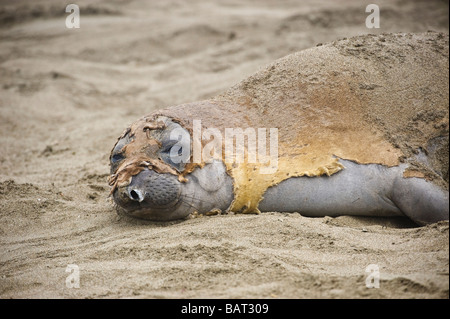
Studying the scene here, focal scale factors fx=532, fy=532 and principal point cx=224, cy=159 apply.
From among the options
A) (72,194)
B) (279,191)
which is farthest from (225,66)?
(279,191)

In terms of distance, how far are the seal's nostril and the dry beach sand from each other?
21 centimetres

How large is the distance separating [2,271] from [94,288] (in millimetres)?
669

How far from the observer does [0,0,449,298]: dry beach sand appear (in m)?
2.55

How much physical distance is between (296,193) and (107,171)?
1.96 m

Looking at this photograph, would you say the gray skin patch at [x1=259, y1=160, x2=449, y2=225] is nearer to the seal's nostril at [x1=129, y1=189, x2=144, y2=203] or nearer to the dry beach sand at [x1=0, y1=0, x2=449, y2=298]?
the dry beach sand at [x1=0, y1=0, x2=449, y2=298]

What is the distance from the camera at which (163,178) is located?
3.11 meters

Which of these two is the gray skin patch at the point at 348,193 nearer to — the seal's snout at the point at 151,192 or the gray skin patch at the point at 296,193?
the gray skin patch at the point at 296,193

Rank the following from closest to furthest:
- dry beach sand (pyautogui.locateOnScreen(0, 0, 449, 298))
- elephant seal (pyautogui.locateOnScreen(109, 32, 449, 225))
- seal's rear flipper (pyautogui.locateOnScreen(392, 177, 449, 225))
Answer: dry beach sand (pyautogui.locateOnScreen(0, 0, 449, 298))
seal's rear flipper (pyautogui.locateOnScreen(392, 177, 449, 225))
elephant seal (pyautogui.locateOnScreen(109, 32, 449, 225))

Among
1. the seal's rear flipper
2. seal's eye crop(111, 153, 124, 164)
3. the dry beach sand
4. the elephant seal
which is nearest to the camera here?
the dry beach sand

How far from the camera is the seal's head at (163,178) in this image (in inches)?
122

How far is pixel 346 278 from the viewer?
8.05 feet

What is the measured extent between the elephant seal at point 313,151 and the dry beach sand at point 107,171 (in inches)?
5.7

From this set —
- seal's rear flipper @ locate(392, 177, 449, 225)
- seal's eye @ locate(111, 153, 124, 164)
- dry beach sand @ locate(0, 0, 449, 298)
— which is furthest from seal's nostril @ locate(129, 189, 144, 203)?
seal's rear flipper @ locate(392, 177, 449, 225)

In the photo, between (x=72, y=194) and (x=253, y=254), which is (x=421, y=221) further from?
(x=72, y=194)
